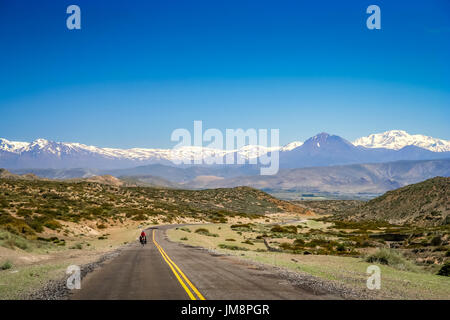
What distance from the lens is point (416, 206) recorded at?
7606cm

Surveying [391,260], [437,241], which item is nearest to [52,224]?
[391,260]

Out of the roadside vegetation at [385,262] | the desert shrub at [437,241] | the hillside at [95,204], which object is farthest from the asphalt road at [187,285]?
the hillside at [95,204]

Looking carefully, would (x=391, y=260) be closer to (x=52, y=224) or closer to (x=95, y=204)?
(x=52, y=224)

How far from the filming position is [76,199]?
80.0 meters

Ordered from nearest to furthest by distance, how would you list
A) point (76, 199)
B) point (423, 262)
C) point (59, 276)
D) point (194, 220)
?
point (59, 276)
point (423, 262)
point (76, 199)
point (194, 220)

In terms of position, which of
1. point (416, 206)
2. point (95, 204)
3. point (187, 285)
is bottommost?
point (416, 206)

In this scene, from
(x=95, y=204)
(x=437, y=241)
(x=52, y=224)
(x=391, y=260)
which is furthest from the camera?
(x=95, y=204)

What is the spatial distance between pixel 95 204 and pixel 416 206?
70.5 m

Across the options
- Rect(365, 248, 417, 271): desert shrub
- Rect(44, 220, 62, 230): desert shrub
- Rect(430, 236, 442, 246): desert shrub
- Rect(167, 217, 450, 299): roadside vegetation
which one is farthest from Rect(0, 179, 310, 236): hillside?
Rect(430, 236, 442, 246): desert shrub
